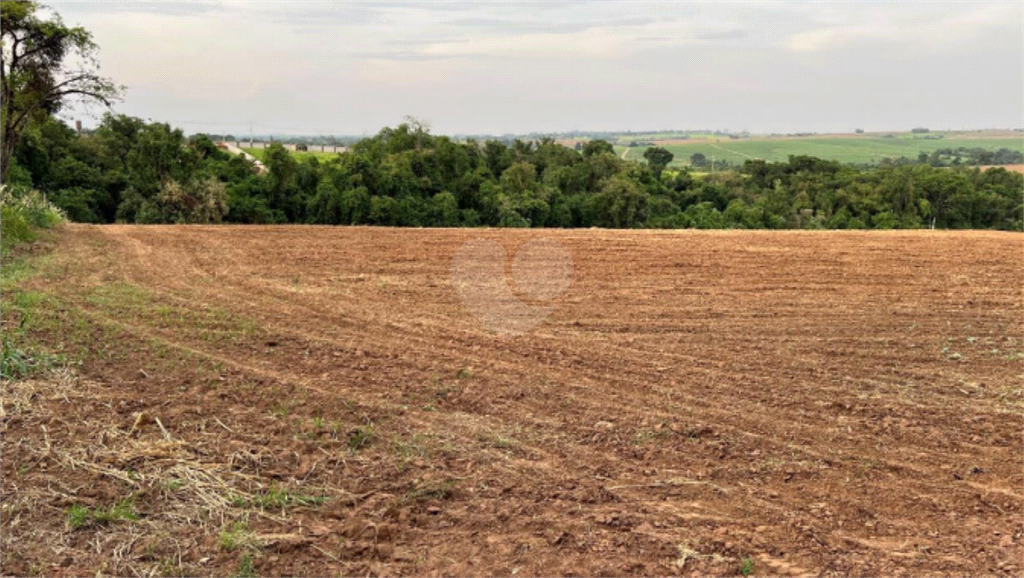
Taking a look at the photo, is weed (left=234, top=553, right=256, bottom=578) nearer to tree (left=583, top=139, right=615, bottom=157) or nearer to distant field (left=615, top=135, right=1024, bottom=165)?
tree (left=583, top=139, right=615, bottom=157)

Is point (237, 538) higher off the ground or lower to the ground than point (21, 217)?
lower

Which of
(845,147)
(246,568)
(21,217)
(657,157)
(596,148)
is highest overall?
(845,147)

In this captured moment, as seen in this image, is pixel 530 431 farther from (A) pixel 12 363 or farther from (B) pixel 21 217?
(B) pixel 21 217

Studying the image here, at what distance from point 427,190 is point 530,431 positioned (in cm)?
2338

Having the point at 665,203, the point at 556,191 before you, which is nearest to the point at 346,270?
the point at 556,191

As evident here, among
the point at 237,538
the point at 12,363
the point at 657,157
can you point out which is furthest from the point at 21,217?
the point at 657,157

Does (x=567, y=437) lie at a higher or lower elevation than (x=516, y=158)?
lower

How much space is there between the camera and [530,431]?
170 inches

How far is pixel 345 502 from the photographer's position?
11.4ft

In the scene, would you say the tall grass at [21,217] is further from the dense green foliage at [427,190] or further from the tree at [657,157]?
the tree at [657,157]

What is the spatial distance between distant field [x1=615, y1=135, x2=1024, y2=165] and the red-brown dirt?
55.0m

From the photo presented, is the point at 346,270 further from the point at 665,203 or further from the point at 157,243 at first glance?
the point at 665,203

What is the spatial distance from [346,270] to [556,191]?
1992 centimetres

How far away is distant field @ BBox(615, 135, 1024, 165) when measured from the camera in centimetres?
6559
